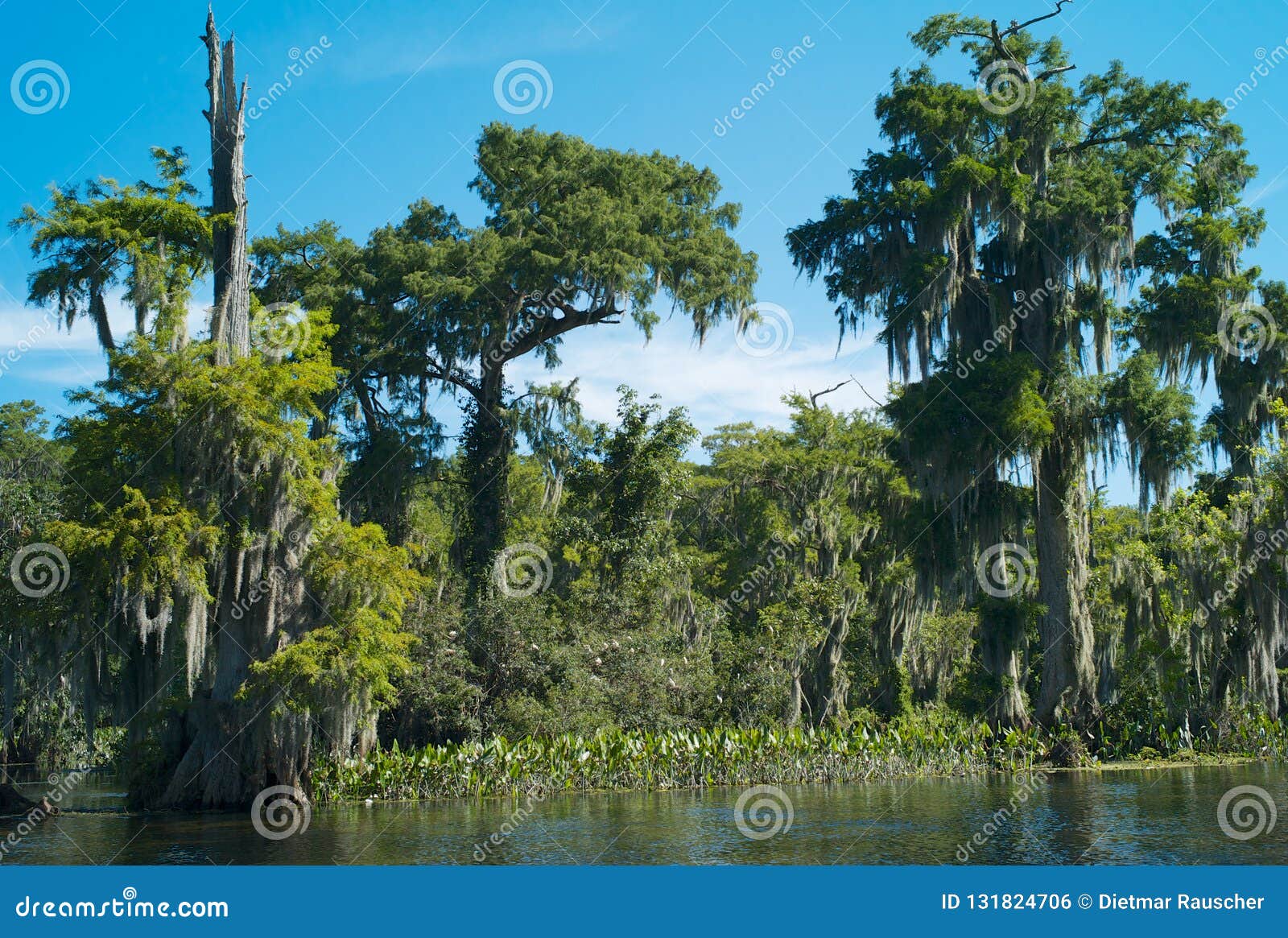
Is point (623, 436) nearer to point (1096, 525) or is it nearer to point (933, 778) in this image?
point (933, 778)

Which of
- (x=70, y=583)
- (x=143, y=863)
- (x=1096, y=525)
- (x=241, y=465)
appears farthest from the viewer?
(x=1096, y=525)

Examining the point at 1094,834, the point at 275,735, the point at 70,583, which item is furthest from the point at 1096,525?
the point at 70,583

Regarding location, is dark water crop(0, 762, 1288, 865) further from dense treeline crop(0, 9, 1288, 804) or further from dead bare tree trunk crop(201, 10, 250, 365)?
dead bare tree trunk crop(201, 10, 250, 365)

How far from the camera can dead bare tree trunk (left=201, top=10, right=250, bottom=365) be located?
2444 centimetres

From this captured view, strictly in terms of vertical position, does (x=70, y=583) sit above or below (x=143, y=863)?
above

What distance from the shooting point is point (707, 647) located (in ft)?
103

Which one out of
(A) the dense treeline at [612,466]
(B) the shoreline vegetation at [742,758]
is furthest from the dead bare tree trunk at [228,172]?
(B) the shoreline vegetation at [742,758]

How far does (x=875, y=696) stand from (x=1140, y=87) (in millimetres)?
21724

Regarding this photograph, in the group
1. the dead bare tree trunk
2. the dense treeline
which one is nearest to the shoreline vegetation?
the dense treeline

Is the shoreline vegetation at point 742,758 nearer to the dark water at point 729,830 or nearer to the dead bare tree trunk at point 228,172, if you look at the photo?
the dark water at point 729,830

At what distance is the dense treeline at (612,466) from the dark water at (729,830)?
300 centimetres

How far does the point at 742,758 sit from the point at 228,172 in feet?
56.3

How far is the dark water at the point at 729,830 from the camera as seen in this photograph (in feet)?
47.5

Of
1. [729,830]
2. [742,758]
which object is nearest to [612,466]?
[742,758]
